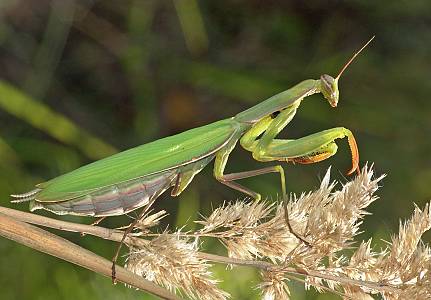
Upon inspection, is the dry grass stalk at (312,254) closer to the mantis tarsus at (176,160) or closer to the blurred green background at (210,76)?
the mantis tarsus at (176,160)

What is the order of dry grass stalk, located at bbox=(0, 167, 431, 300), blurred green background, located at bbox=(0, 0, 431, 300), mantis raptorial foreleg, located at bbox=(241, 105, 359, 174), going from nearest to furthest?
1. dry grass stalk, located at bbox=(0, 167, 431, 300)
2. mantis raptorial foreleg, located at bbox=(241, 105, 359, 174)
3. blurred green background, located at bbox=(0, 0, 431, 300)

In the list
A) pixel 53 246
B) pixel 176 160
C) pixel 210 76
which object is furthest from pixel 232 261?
pixel 210 76

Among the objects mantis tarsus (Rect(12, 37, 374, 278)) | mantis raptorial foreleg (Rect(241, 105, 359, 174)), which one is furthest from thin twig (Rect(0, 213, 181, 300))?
mantis raptorial foreleg (Rect(241, 105, 359, 174))

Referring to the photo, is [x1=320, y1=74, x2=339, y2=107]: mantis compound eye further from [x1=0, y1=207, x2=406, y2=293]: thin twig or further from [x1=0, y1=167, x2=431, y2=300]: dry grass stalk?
[x1=0, y1=207, x2=406, y2=293]: thin twig

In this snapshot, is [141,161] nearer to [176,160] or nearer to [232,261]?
[176,160]

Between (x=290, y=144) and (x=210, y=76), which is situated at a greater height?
(x=210, y=76)

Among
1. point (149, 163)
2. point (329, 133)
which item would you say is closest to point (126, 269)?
point (149, 163)

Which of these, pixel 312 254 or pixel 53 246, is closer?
pixel 53 246

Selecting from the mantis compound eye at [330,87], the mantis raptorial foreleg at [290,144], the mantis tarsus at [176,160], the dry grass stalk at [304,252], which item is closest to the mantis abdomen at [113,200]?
the mantis tarsus at [176,160]
